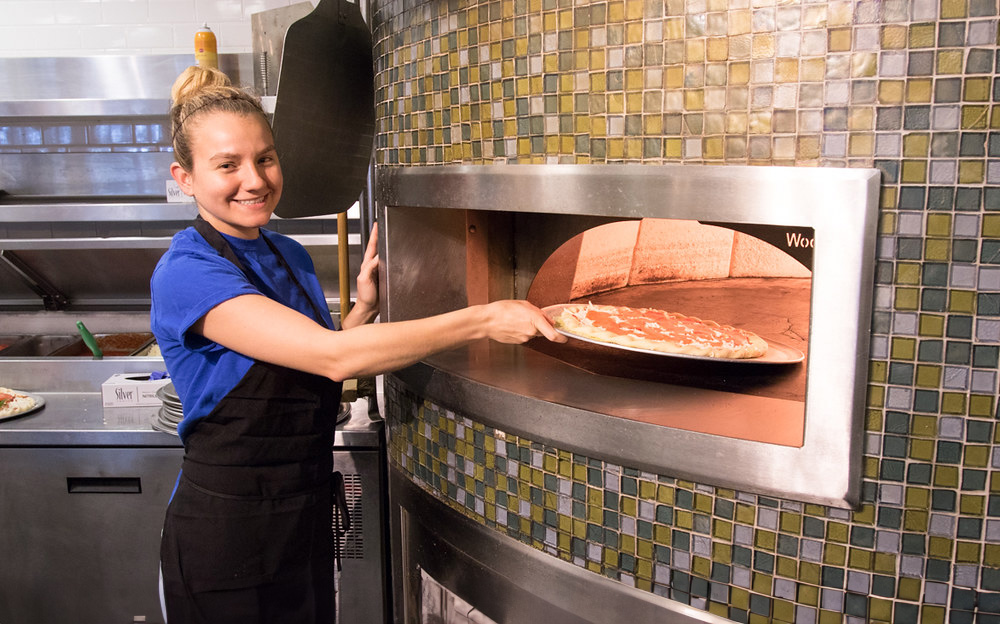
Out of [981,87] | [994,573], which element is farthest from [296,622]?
[981,87]

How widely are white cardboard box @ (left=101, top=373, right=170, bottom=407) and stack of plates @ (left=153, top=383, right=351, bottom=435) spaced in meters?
0.18

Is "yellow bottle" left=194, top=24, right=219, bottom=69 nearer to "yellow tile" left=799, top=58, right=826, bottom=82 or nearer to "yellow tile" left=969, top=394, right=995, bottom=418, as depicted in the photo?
"yellow tile" left=799, top=58, right=826, bottom=82

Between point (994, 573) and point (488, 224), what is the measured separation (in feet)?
3.92

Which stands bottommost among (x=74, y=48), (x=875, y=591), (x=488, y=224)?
(x=875, y=591)

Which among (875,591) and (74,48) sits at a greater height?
(74,48)

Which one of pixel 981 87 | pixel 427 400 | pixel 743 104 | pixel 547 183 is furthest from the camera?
pixel 427 400

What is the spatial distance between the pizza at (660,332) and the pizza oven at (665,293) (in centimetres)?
4

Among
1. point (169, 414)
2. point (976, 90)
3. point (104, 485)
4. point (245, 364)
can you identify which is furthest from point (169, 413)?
point (976, 90)

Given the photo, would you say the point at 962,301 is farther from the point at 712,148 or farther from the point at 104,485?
the point at 104,485

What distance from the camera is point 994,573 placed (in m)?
1.13

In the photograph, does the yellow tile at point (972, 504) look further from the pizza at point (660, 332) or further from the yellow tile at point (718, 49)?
the yellow tile at point (718, 49)

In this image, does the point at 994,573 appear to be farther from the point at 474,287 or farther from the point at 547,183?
the point at 474,287

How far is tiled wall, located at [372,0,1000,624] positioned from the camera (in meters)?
1.07

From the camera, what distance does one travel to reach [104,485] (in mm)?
2666
